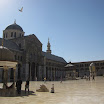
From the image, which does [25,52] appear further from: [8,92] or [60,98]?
[60,98]

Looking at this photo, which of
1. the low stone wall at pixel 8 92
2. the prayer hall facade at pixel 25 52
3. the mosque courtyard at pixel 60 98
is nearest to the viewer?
the mosque courtyard at pixel 60 98

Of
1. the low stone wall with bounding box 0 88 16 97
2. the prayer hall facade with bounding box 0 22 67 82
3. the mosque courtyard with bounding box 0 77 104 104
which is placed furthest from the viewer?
the prayer hall facade with bounding box 0 22 67 82

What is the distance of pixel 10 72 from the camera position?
135 feet

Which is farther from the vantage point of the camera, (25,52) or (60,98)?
(25,52)

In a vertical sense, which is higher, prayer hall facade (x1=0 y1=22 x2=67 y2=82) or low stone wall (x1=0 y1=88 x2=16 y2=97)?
prayer hall facade (x1=0 y1=22 x2=67 y2=82)

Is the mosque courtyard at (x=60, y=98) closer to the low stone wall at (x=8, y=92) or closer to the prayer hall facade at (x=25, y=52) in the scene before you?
the low stone wall at (x=8, y=92)

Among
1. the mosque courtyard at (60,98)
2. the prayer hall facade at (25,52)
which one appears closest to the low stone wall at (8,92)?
the mosque courtyard at (60,98)

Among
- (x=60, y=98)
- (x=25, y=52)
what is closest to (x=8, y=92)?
(x=60, y=98)

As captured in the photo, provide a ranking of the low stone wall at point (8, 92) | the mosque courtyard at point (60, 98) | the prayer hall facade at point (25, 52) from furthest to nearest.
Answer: the prayer hall facade at point (25, 52), the low stone wall at point (8, 92), the mosque courtyard at point (60, 98)

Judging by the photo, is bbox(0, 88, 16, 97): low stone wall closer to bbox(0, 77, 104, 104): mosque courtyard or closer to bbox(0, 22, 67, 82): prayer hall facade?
bbox(0, 77, 104, 104): mosque courtyard

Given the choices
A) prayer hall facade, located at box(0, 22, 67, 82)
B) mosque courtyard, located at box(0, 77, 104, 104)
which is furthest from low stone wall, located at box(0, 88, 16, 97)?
prayer hall facade, located at box(0, 22, 67, 82)

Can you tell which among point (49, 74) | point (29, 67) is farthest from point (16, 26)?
point (49, 74)

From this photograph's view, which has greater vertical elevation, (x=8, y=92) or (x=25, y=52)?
(x=25, y=52)

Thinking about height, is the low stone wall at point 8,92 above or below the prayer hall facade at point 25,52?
below
